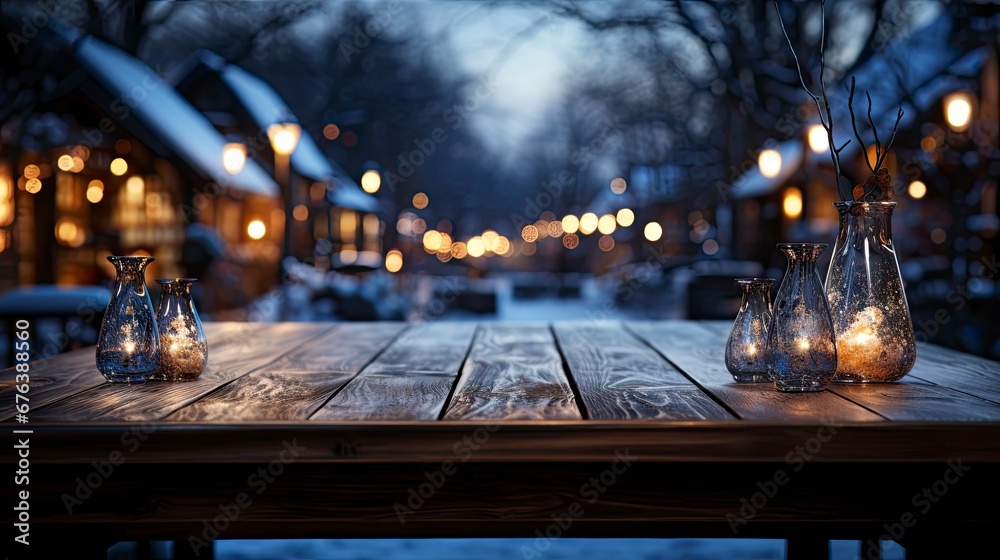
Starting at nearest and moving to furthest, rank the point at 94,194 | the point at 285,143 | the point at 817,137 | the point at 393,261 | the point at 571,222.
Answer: the point at 285,143 < the point at 817,137 < the point at 94,194 < the point at 393,261 < the point at 571,222

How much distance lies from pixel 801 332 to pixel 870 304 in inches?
13.4

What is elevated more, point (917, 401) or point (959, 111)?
point (959, 111)

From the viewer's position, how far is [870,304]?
1.99 metres

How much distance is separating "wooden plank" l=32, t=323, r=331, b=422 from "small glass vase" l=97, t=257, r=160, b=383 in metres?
0.05

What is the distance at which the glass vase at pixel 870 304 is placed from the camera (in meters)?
1.97

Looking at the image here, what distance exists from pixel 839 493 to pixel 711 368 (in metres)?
0.73

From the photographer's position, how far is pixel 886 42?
986 centimetres

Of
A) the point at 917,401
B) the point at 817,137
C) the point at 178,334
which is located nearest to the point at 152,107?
the point at 817,137


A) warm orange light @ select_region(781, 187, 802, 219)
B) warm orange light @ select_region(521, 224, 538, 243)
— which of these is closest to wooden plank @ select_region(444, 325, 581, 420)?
warm orange light @ select_region(781, 187, 802, 219)

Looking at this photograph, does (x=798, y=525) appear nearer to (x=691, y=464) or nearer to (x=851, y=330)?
(x=691, y=464)

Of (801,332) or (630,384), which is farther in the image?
(630,384)

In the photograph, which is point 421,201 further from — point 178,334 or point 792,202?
point 178,334

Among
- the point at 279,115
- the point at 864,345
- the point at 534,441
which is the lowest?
the point at 534,441

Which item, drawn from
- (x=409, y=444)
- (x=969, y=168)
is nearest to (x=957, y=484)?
(x=409, y=444)
